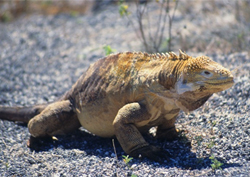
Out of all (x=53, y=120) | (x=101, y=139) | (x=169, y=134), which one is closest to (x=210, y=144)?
(x=169, y=134)

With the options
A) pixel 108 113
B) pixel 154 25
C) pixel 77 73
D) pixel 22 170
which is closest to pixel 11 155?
pixel 22 170

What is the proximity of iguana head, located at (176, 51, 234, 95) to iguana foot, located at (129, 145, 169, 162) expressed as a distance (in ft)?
3.18

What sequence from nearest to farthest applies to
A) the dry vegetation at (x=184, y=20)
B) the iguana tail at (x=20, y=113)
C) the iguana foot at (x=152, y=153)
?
the iguana foot at (x=152, y=153) < the iguana tail at (x=20, y=113) < the dry vegetation at (x=184, y=20)

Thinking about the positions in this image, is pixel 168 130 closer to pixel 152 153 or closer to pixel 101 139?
pixel 152 153

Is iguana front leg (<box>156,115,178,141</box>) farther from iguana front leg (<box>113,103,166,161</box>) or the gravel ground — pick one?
iguana front leg (<box>113,103,166,161</box>)

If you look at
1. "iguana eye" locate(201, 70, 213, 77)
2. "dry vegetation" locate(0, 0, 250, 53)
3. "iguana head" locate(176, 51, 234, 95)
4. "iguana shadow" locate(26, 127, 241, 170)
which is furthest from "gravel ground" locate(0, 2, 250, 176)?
"iguana eye" locate(201, 70, 213, 77)

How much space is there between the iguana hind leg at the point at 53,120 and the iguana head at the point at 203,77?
2.31 metres

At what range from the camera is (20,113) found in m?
7.06

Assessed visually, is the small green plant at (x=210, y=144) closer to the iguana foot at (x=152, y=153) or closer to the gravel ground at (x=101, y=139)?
the gravel ground at (x=101, y=139)

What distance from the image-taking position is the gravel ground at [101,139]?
5.01 metres

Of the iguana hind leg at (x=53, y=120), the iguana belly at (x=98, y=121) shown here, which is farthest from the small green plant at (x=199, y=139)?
the iguana hind leg at (x=53, y=120)

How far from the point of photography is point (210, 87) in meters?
4.65

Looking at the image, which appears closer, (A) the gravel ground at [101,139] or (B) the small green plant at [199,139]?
(A) the gravel ground at [101,139]

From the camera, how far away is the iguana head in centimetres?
459
